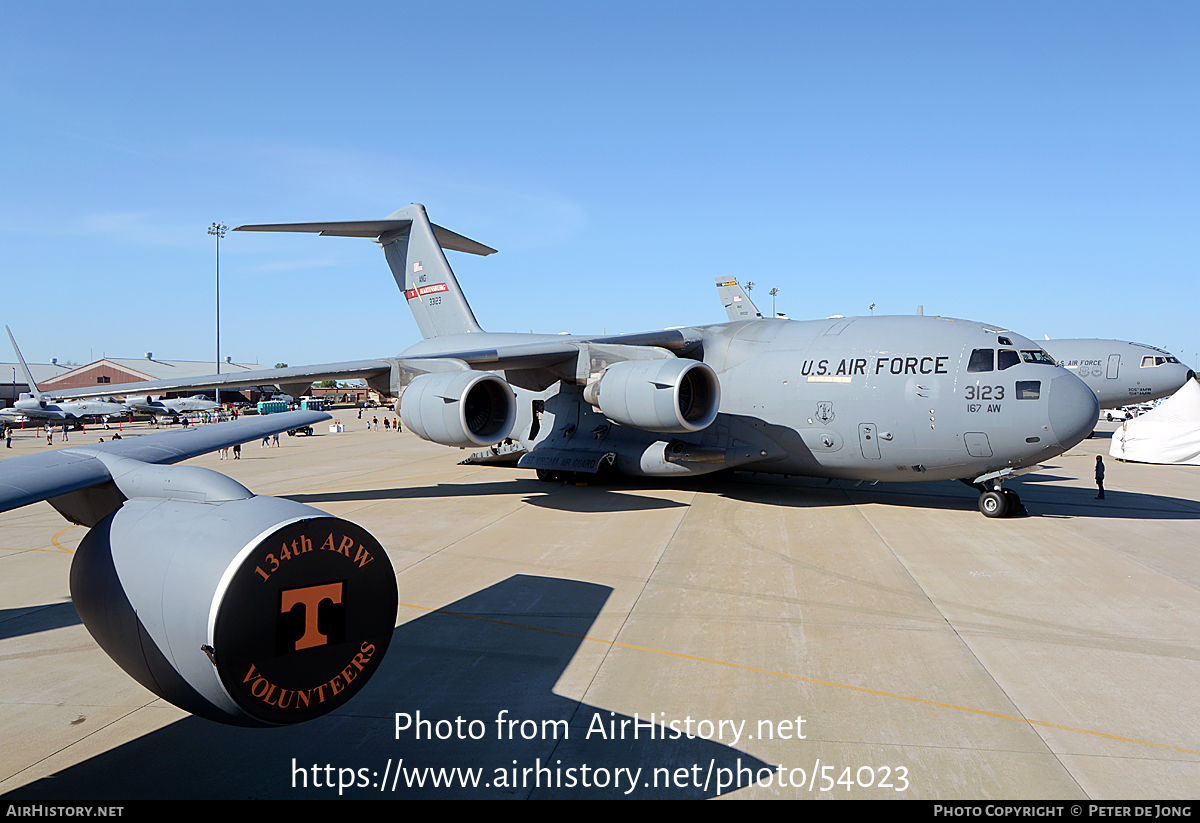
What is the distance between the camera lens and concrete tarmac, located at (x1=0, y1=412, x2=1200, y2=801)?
4.43 metres

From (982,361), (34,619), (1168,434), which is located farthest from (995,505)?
(1168,434)

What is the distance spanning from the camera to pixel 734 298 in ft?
119

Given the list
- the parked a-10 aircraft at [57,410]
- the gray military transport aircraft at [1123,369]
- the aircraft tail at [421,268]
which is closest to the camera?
the aircraft tail at [421,268]

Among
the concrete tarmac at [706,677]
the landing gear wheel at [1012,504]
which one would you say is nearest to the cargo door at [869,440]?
the concrete tarmac at [706,677]

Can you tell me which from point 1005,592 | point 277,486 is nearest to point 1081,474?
point 1005,592

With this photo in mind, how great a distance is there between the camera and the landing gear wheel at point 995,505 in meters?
12.5

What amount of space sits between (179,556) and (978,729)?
515cm

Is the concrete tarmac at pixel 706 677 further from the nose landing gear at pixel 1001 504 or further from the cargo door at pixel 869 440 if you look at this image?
the cargo door at pixel 869 440

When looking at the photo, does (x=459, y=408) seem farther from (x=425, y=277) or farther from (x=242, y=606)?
(x=242, y=606)

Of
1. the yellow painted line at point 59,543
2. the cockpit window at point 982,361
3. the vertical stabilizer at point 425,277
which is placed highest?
the vertical stabilizer at point 425,277

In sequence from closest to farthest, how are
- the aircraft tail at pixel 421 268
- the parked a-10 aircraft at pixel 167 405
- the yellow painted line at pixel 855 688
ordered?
the yellow painted line at pixel 855 688 < the aircraft tail at pixel 421 268 < the parked a-10 aircraft at pixel 167 405

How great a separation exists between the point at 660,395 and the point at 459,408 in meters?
3.63

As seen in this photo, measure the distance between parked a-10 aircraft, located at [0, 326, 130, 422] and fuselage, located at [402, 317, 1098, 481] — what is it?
38542 mm

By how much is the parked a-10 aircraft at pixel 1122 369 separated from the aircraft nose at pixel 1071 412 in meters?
16.9
